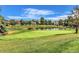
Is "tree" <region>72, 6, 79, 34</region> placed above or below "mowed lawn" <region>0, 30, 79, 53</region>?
above

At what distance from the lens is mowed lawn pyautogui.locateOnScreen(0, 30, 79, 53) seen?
213 cm

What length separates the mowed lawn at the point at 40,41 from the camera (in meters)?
A: 2.13

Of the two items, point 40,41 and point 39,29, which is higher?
point 39,29

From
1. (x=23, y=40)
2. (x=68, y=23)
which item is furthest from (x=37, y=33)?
(x=68, y=23)

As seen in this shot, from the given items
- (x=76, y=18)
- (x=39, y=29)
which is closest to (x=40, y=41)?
(x=39, y=29)

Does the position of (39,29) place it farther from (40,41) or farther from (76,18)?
(76,18)

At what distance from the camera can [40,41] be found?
7.05 feet

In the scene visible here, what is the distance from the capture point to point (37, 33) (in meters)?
2.16

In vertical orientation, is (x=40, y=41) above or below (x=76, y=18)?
below

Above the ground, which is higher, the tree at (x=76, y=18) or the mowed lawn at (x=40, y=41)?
the tree at (x=76, y=18)
